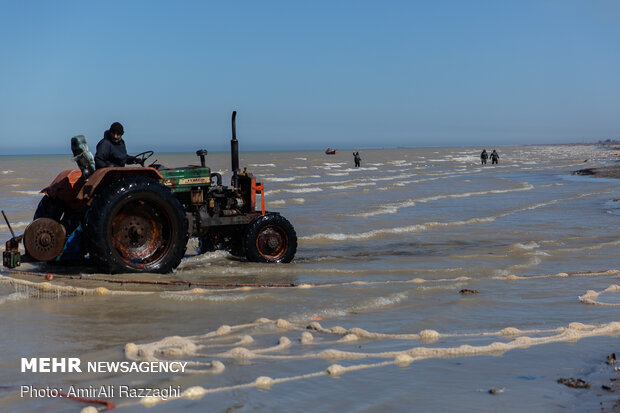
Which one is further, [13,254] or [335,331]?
[13,254]

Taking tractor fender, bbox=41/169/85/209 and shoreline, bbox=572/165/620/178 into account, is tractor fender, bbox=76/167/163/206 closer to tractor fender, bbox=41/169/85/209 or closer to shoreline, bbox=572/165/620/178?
tractor fender, bbox=41/169/85/209

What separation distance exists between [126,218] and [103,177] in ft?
1.82

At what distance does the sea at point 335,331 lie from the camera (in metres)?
4.16

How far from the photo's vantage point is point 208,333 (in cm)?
571

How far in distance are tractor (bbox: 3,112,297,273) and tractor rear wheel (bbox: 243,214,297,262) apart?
0.05ft

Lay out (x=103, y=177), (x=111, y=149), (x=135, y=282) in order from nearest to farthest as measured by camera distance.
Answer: (x=135, y=282), (x=103, y=177), (x=111, y=149)

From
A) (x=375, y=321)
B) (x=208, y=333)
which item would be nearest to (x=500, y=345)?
(x=375, y=321)

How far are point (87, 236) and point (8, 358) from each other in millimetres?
2934

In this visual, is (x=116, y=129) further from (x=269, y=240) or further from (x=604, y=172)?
(x=604, y=172)

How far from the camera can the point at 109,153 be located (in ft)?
27.3

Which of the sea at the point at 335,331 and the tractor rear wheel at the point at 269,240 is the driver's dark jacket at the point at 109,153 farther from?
the tractor rear wheel at the point at 269,240

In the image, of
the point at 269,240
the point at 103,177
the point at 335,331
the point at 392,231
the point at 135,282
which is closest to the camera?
the point at 335,331

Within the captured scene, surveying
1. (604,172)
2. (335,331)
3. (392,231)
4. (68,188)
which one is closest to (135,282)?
(68,188)

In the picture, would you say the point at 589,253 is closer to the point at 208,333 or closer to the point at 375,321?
the point at 375,321
